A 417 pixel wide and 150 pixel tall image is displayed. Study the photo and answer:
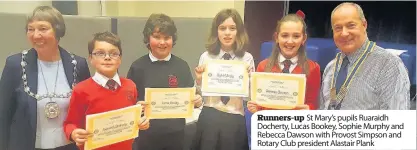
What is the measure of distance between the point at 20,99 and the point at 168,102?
12.1 inches

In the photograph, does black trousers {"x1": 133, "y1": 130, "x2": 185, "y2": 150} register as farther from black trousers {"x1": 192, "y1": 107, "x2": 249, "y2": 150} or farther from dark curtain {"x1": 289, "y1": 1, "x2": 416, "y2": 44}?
dark curtain {"x1": 289, "y1": 1, "x2": 416, "y2": 44}

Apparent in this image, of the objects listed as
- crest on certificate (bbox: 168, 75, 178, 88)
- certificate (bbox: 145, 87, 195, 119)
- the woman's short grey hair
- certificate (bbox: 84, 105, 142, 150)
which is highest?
the woman's short grey hair

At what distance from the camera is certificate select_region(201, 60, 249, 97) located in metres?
0.90

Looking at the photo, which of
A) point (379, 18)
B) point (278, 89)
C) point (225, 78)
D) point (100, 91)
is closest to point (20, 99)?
point (100, 91)

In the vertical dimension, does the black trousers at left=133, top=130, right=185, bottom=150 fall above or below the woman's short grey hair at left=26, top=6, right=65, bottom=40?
below

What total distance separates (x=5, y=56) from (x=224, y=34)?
1.55 ft

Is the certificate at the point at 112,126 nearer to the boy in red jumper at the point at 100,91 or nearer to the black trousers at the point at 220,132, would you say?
the boy in red jumper at the point at 100,91

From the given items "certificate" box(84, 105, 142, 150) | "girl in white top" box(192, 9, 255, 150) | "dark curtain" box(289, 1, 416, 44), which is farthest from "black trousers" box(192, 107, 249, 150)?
"dark curtain" box(289, 1, 416, 44)

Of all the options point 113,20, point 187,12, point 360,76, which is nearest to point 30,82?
point 113,20

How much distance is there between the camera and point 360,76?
893mm

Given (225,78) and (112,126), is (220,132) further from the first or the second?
(112,126)

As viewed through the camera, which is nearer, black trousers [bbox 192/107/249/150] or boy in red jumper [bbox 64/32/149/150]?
boy in red jumper [bbox 64/32/149/150]

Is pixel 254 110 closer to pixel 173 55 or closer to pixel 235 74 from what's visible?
pixel 235 74

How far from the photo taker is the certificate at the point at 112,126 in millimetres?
828
